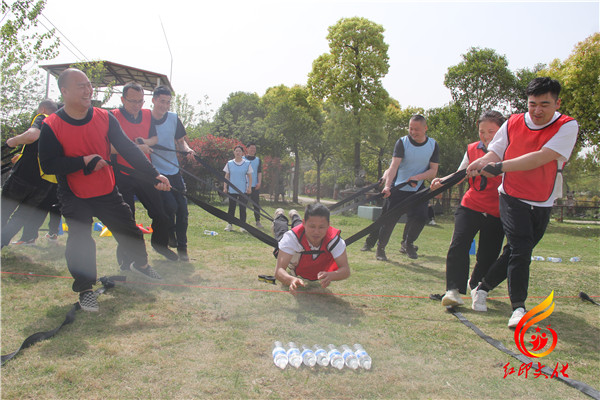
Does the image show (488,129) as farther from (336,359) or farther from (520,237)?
(336,359)

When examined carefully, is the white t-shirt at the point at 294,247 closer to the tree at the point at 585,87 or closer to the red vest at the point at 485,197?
the red vest at the point at 485,197

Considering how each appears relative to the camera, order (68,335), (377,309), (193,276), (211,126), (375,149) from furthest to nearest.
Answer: (375,149)
(211,126)
(193,276)
(377,309)
(68,335)

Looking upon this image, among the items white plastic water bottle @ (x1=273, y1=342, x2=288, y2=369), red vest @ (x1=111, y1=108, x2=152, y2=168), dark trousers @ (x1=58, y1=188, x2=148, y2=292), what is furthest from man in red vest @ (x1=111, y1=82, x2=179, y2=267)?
white plastic water bottle @ (x1=273, y1=342, x2=288, y2=369)

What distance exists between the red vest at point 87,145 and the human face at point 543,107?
12.2ft

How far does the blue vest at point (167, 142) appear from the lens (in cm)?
529

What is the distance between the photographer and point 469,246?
3.96 metres

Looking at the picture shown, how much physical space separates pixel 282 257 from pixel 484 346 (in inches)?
74.3

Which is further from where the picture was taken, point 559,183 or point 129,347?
point 559,183

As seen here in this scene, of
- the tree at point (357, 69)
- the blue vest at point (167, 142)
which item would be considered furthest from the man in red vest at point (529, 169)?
the tree at point (357, 69)

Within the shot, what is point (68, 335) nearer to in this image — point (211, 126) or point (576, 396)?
point (576, 396)

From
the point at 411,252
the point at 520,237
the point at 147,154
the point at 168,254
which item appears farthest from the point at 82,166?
the point at 411,252

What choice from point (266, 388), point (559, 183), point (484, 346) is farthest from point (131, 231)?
point (559, 183)

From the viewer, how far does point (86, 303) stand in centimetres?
331

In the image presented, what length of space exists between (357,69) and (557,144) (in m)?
21.6
